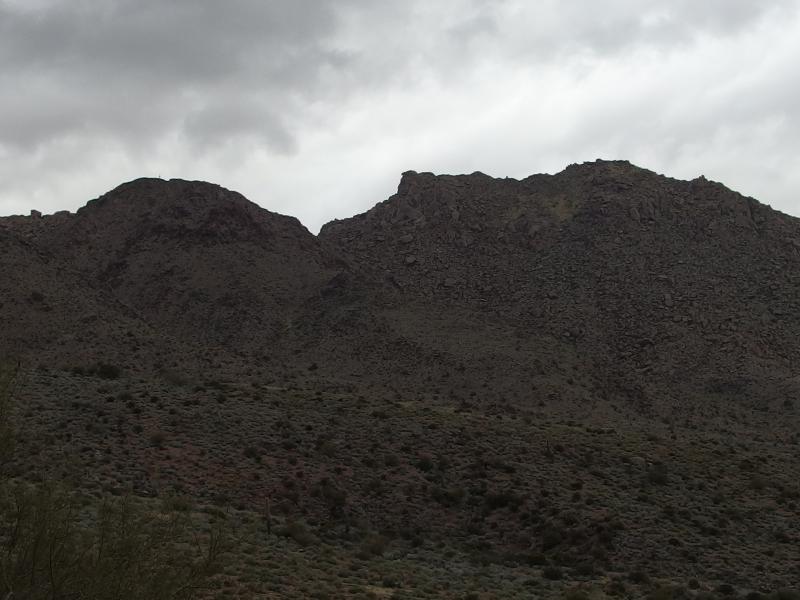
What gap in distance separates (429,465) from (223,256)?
173 ft

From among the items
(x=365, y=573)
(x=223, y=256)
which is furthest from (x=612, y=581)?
(x=223, y=256)

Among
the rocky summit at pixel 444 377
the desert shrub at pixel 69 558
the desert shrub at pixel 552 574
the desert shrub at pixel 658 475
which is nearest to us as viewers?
the desert shrub at pixel 69 558

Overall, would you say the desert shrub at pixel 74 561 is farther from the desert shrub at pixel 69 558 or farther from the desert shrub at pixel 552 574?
the desert shrub at pixel 552 574

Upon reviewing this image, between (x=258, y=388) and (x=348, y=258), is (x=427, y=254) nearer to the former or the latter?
(x=348, y=258)

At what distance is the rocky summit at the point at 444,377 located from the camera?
34219 millimetres

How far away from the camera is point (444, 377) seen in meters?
69.9

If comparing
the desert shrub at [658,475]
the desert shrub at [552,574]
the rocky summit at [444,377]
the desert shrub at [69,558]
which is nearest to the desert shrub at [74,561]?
the desert shrub at [69,558]

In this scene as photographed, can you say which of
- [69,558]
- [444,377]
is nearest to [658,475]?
[444,377]

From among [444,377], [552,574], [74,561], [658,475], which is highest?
[444,377]

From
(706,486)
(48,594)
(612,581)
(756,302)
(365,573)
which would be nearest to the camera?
(48,594)

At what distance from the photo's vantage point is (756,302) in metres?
83.3

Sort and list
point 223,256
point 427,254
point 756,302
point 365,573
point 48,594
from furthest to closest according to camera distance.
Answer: point 427,254 < point 223,256 < point 756,302 < point 365,573 < point 48,594

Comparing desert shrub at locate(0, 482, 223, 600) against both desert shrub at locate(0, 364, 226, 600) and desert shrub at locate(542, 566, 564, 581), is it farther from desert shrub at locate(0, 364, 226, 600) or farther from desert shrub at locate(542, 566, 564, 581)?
desert shrub at locate(542, 566, 564, 581)

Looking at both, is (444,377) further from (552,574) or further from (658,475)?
(552,574)
